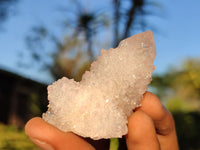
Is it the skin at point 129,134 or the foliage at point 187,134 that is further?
the foliage at point 187,134

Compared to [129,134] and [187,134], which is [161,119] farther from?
[187,134]

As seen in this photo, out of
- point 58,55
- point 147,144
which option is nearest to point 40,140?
point 147,144

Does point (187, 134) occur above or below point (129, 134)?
above

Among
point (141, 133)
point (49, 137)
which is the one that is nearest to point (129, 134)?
point (141, 133)

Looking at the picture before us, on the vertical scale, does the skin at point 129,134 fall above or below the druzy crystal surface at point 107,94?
below

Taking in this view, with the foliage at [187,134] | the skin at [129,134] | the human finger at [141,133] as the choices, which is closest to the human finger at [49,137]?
the skin at [129,134]

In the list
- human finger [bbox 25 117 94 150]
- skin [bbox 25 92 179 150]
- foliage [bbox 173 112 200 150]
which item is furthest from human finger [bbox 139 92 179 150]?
foliage [bbox 173 112 200 150]

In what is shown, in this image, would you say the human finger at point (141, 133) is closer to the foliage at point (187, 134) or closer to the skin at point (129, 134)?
the skin at point (129, 134)
